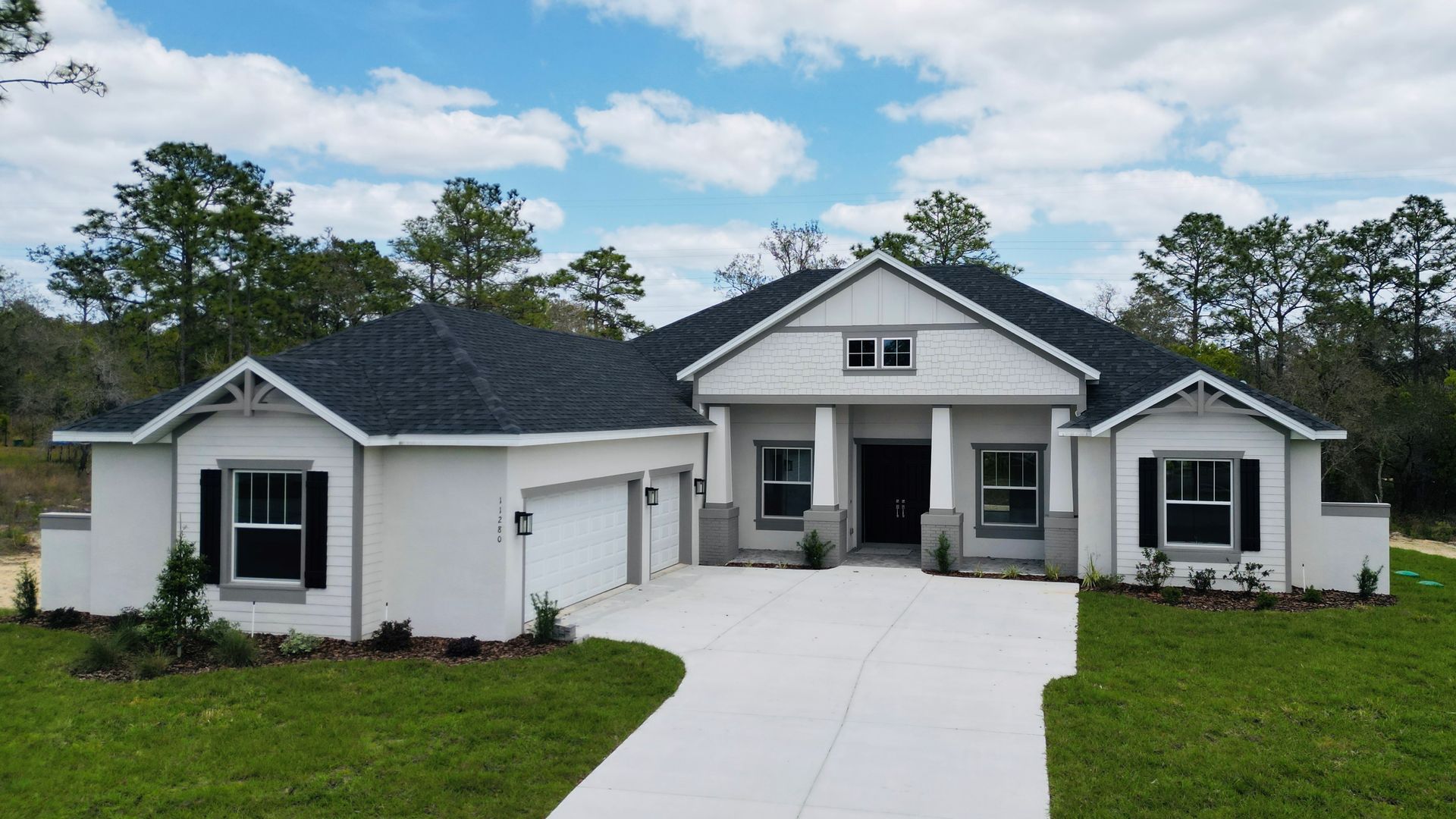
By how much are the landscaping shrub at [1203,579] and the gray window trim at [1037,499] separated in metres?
3.37

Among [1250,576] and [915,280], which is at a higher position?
[915,280]

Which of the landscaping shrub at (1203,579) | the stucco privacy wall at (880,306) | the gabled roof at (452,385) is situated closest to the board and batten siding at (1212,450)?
the landscaping shrub at (1203,579)

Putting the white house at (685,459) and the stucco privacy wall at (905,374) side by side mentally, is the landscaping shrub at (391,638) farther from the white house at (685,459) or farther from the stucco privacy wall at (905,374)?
the stucco privacy wall at (905,374)

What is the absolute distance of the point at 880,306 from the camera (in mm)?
18453

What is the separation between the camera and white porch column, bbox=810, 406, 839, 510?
18.9 meters

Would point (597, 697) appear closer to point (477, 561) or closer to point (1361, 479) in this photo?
point (477, 561)

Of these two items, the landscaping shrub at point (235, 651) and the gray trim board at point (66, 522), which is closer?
the landscaping shrub at point (235, 651)

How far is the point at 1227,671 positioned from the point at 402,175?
123 feet

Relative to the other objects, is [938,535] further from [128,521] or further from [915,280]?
[128,521]

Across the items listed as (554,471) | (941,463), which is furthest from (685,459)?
(554,471)

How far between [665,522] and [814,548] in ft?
9.83

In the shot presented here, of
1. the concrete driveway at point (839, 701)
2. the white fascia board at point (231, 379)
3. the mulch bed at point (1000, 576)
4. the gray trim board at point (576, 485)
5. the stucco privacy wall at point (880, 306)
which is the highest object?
the stucco privacy wall at point (880, 306)

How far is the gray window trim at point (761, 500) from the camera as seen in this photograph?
791 inches

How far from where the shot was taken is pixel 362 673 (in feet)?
34.4
